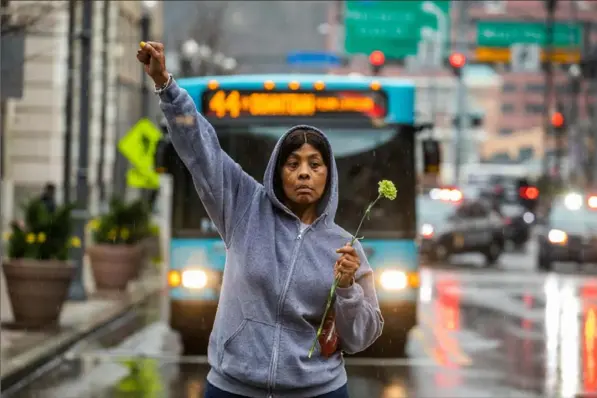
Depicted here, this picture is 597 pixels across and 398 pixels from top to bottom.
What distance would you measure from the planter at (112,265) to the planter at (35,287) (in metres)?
6.69

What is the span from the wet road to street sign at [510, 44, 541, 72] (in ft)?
86.4

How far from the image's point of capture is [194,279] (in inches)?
562

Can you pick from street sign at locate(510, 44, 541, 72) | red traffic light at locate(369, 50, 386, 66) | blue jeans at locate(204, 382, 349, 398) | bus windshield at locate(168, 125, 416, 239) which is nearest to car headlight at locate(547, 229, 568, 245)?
red traffic light at locate(369, 50, 386, 66)

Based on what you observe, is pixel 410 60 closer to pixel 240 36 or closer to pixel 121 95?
pixel 121 95

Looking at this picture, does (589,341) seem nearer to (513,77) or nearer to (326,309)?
(326,309)

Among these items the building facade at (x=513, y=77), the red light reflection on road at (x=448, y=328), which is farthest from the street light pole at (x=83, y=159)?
the building facade at (x=513, y=77)

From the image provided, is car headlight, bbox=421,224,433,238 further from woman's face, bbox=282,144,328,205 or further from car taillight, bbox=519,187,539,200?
woman's face, bbox=282,144,328,205

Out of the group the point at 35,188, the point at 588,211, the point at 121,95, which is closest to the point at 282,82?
the point at 588,211

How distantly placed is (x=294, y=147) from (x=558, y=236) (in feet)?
92.3

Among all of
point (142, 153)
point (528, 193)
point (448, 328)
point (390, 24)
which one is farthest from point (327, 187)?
point (528, 193)

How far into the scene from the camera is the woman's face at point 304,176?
15.4ft

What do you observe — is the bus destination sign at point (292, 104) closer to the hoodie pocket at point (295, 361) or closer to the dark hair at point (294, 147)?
the dark hair at point (294, 147)

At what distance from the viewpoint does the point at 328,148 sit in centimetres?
479

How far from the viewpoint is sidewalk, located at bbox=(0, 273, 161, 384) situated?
43.3 feet
